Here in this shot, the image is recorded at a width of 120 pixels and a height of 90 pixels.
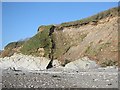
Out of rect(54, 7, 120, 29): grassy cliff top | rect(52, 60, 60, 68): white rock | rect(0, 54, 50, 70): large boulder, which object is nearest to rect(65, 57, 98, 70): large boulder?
rect(0, 54, 50, 70): large boulder

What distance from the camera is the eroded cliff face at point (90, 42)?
37750 millimetres

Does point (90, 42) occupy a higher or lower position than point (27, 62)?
higher

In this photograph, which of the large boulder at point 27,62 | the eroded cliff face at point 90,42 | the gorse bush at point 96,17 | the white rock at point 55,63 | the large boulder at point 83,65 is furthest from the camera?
the gorse bush at point 96,17

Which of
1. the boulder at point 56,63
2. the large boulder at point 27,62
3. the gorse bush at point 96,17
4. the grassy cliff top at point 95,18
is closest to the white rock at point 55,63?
the boulder at point 56,63

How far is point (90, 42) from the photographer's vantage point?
138 ft

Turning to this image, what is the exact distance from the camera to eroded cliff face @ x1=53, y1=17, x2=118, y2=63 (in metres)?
37.8

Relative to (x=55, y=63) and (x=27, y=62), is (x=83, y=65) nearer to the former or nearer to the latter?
(x=55, y=63)

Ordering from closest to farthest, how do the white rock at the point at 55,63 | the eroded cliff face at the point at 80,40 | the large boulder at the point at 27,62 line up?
the large boulder at the point at 27,62, the eroded cliff face at the point at 80,40, the white rock at the point at 55,63

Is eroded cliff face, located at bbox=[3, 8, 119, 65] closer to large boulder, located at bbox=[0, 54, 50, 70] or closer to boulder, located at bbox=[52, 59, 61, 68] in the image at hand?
boulder, located at bbox=[52, 59, 61, 68]

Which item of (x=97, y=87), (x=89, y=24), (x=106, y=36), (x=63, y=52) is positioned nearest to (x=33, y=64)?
(x=63, y=52)

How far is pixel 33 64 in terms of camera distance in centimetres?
3719

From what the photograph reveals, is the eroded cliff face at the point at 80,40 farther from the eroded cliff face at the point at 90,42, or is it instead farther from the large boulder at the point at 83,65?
the large boulder at the point at 83,65

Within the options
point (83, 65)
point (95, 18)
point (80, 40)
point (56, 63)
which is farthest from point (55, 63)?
point (95, 18)

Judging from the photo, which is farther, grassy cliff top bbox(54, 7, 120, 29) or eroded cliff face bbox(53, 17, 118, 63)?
grassy cliff top bbox(54, 7, 120, 29)
